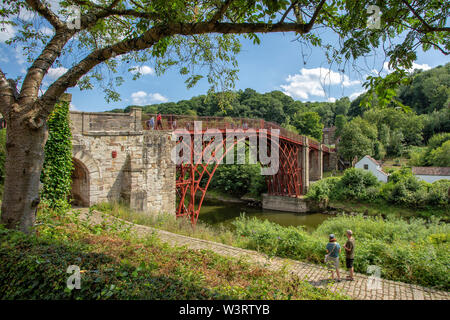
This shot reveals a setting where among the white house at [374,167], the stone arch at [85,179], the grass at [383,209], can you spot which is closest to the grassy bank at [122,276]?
the stone arch at [85,179]

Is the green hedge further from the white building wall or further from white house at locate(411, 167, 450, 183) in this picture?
white house at locate(411, 167, 450, 183)

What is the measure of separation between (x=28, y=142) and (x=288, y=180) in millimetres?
26186

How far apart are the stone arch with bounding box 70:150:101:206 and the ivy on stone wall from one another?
711 mm

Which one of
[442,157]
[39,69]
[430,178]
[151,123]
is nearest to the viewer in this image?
[39,69]

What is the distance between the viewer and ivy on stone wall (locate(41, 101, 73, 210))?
818cm

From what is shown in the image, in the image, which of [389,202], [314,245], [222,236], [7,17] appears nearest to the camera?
[7,17]

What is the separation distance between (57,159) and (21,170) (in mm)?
5297

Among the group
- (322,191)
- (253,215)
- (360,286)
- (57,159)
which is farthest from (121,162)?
(322,191)

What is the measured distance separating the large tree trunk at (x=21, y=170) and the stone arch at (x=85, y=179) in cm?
579

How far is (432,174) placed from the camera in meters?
25.2

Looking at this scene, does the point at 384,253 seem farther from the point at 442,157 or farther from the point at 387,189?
the point at 442,157

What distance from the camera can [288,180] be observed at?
2803 cm
